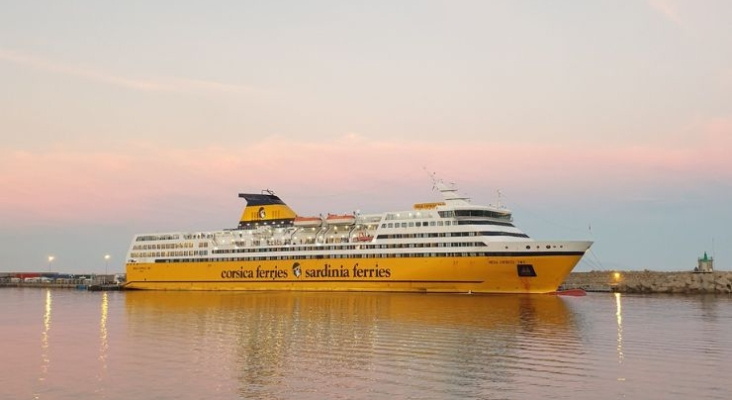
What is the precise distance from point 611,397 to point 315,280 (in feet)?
180

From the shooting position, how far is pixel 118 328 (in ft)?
115

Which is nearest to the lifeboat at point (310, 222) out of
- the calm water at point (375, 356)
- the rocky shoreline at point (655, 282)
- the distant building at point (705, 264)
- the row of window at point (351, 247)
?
the row of window at point (351, 247)

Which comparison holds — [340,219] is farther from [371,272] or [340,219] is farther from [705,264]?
[705,264]

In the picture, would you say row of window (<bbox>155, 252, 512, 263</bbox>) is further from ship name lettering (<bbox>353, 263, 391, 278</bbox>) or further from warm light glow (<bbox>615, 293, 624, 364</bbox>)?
warm light glow (<bbox>615, 293, 624, 364</bbox>)

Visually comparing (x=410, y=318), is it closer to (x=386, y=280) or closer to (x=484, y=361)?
(x=484, y=361)

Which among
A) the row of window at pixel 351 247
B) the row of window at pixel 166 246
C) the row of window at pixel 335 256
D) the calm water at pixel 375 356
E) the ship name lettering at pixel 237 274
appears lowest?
the calm water at pixel 375 356

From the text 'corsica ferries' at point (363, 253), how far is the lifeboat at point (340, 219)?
5.1 inches

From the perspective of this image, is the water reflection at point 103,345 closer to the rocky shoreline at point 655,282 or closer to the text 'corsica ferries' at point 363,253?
the text 'corsica ferries' at point 363,253

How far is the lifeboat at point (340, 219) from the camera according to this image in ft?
229

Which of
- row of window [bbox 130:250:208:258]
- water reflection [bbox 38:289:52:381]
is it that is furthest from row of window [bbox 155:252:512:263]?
water reflection [bbox 38:289:52:381]

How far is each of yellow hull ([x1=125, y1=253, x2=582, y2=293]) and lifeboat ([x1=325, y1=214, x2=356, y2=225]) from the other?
4.58 m

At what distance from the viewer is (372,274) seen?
6500cm

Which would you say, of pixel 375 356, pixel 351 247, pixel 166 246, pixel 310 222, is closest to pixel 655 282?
pixel 351 247

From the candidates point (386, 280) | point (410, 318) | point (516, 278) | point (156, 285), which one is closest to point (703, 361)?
point (410, 318)
